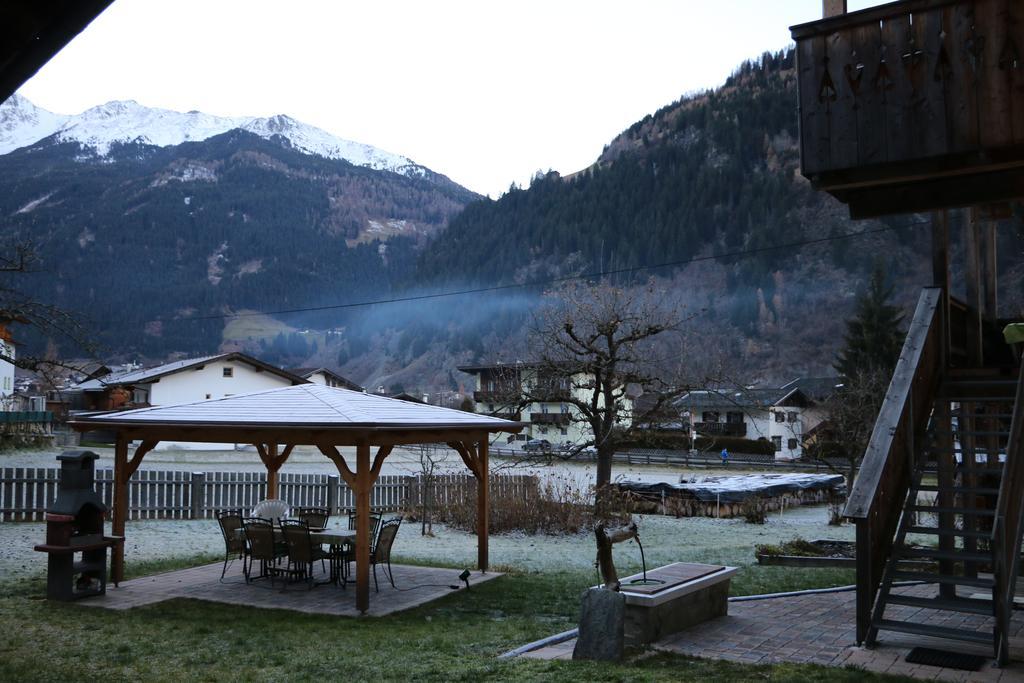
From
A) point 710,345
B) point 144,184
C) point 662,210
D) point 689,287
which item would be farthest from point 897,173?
point 144,184

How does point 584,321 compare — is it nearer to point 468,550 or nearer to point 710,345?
point 468,550

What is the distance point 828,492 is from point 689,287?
7086 cm

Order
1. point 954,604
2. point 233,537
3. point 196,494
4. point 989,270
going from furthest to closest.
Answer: point 196,494, point 233,537, point 989,270, point 954,604

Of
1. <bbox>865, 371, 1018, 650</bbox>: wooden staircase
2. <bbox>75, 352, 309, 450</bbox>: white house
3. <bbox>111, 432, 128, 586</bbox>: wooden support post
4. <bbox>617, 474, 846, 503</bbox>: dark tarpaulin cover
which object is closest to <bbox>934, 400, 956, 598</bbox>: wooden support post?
<bbox>865, 371, 1018, 650</bbox>: wooden staircase

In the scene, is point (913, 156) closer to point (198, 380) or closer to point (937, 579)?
point (937, 579)

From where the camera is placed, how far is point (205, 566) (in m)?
12.5

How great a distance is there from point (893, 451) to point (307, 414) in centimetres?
646

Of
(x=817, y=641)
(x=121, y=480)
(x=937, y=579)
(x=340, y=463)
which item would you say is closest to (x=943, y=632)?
(x=937, y=579)

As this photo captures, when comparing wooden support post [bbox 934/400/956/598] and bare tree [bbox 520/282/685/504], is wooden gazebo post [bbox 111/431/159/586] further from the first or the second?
wooden support post [bbox 934/400/956/598]

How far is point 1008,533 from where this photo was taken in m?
6.69

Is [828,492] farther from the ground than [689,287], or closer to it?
closer to it

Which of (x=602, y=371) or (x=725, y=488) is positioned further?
(x=725, y=488)

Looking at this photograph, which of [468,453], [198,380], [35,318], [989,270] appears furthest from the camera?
[198,380]

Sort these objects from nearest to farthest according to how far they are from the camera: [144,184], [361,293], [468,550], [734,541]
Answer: [468,550]
[734,541]
[361,293]
[144,184]
